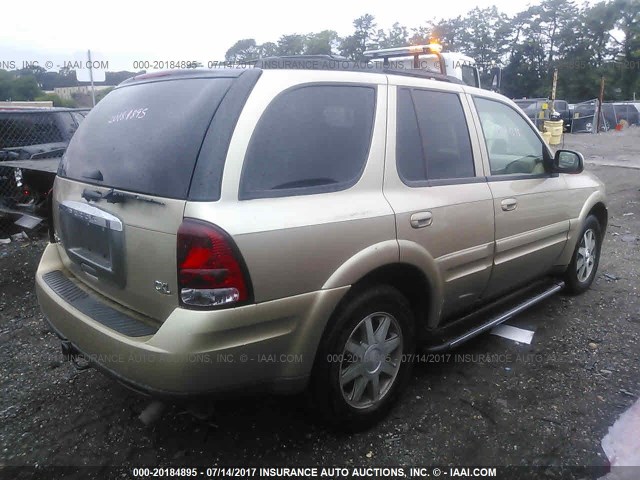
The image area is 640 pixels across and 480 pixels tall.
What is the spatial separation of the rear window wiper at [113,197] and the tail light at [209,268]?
0.79 feet

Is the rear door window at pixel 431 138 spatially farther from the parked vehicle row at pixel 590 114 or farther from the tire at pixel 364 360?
the parked vehicle row at pixel 590 114

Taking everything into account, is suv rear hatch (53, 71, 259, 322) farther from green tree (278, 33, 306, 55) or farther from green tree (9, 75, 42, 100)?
green tree (278, 33, 306, 55)

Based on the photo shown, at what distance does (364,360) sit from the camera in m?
2.53

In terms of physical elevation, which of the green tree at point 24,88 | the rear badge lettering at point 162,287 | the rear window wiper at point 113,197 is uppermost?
the green tree at point 24,88

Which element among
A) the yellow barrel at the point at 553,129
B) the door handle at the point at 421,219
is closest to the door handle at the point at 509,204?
the door handle at the point at 421,219

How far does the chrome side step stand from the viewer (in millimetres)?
2908

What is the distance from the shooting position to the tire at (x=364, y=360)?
2.35m

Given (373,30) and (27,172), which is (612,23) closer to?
(373,30)

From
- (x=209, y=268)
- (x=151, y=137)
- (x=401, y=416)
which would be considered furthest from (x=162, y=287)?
(x=401, y=416)

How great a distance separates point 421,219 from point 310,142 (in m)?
0.75

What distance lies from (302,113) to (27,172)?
4684mm

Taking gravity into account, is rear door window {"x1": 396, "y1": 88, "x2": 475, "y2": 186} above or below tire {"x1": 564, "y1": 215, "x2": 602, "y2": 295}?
above

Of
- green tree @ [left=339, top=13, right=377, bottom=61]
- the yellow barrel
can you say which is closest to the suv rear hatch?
the yellow barrel

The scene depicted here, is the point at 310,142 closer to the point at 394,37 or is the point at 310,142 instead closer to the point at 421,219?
the point at 421,219
